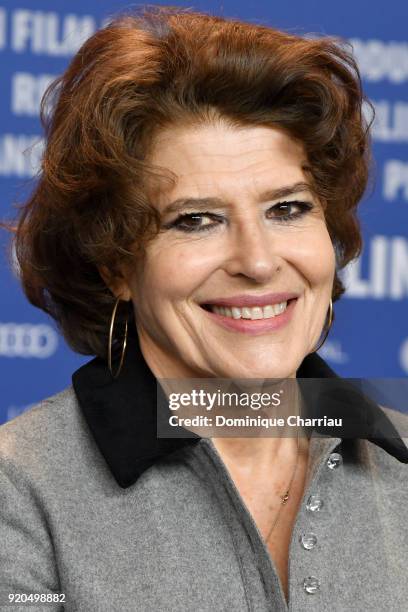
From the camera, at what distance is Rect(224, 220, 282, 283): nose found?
165cm

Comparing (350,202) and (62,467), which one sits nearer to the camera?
(62,467)

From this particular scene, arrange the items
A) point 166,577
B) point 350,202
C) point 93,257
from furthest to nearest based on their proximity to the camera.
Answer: point 350,202 → point 93,257 → point 166,577

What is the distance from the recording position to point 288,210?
1.74 metres

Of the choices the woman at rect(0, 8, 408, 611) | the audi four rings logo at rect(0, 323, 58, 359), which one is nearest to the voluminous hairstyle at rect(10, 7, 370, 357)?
the woman at rect(0, 8, 408, 611)

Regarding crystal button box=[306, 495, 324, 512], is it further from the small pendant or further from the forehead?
the forehead

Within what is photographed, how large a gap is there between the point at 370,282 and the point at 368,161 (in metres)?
0.86

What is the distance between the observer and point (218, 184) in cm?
168

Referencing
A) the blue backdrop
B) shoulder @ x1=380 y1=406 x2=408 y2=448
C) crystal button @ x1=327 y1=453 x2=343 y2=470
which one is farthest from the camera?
the blue backdrop

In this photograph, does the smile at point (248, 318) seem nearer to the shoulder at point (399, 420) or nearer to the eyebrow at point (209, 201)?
the eyebrow at point (209, 201)

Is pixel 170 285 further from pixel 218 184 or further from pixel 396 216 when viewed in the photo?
pixel 396 216

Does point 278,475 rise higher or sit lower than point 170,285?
lower

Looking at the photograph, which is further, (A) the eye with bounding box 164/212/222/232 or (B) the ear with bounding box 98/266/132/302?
(B) the ear with bounding box 98/266/132/302

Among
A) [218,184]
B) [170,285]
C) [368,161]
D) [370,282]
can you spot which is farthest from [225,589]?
[370,282]

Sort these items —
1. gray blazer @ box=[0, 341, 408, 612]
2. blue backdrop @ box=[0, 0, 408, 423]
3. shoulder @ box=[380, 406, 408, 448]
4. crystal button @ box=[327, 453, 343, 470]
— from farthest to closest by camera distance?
blue backdrop @ box=[0, 0, 408, 423], shoulder @ box=[380, 406, 408, 448], crystal button @ box=[327, 453, 343, 470], gray blazer @ box=[0, 341, 408, 612]
